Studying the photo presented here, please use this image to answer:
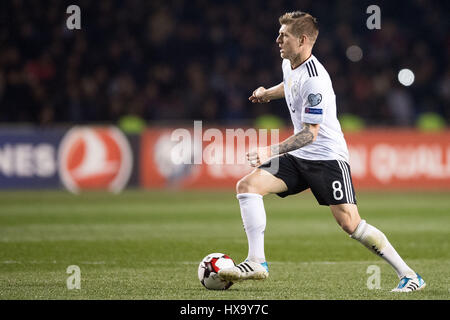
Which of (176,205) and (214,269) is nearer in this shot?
(214,269)

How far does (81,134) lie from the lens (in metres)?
17.5

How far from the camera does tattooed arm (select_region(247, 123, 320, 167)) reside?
671cm

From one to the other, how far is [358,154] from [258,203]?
11593 millimetres

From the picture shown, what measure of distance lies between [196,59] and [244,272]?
14457 millimetres

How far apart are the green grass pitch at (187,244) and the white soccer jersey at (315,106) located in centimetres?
106

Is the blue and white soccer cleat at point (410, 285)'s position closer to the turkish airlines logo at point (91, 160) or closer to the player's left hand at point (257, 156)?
the player's left hand at point (257, 156)

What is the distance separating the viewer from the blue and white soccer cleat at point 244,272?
22.7ft

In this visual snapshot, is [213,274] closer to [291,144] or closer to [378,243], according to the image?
[291,144]

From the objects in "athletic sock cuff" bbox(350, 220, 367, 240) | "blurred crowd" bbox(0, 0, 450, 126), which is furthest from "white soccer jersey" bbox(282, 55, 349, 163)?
"blurred crowd" bbox(0, 0, 450, 126)

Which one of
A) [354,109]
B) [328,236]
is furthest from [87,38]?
[328,236]

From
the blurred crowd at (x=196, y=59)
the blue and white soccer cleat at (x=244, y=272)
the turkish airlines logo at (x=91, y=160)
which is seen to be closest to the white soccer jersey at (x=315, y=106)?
the blue and white soccer cleat at (x=244, y=272)

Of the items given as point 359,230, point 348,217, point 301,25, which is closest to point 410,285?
point 359,230
